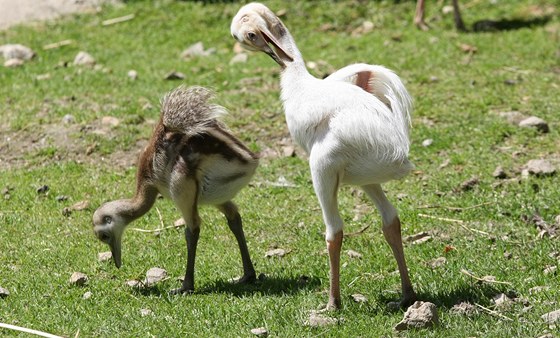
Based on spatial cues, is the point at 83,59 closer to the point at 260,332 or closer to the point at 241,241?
the point at 241,241

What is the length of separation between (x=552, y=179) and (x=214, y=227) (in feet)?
9.80

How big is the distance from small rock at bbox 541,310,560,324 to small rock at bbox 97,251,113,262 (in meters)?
3.37

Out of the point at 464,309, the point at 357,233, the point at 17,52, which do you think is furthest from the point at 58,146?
the point at 464,309

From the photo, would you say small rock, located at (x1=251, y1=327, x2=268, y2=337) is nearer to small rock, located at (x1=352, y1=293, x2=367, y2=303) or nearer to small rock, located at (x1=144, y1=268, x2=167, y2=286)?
small rock, located at (x1=352, y1=293, x2=367, y2=303)

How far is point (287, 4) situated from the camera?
1484cm

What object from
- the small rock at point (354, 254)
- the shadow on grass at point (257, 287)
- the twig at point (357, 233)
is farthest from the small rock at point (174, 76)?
the shadow on grass at point (257, 287)

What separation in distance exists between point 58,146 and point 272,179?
2.39m

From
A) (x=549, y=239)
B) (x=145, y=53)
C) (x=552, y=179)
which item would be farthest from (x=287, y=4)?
(x=549, y=239)

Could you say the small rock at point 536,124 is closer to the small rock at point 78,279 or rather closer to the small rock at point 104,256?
the small rock at point 104,256

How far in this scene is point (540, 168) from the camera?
8867 millimetres

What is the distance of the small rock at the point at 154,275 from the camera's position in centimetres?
729

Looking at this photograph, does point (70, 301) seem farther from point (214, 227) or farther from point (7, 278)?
point (214, 227)

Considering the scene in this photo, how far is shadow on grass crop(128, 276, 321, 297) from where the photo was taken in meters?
6.94

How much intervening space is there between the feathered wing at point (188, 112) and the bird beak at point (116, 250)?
3.10 ft
